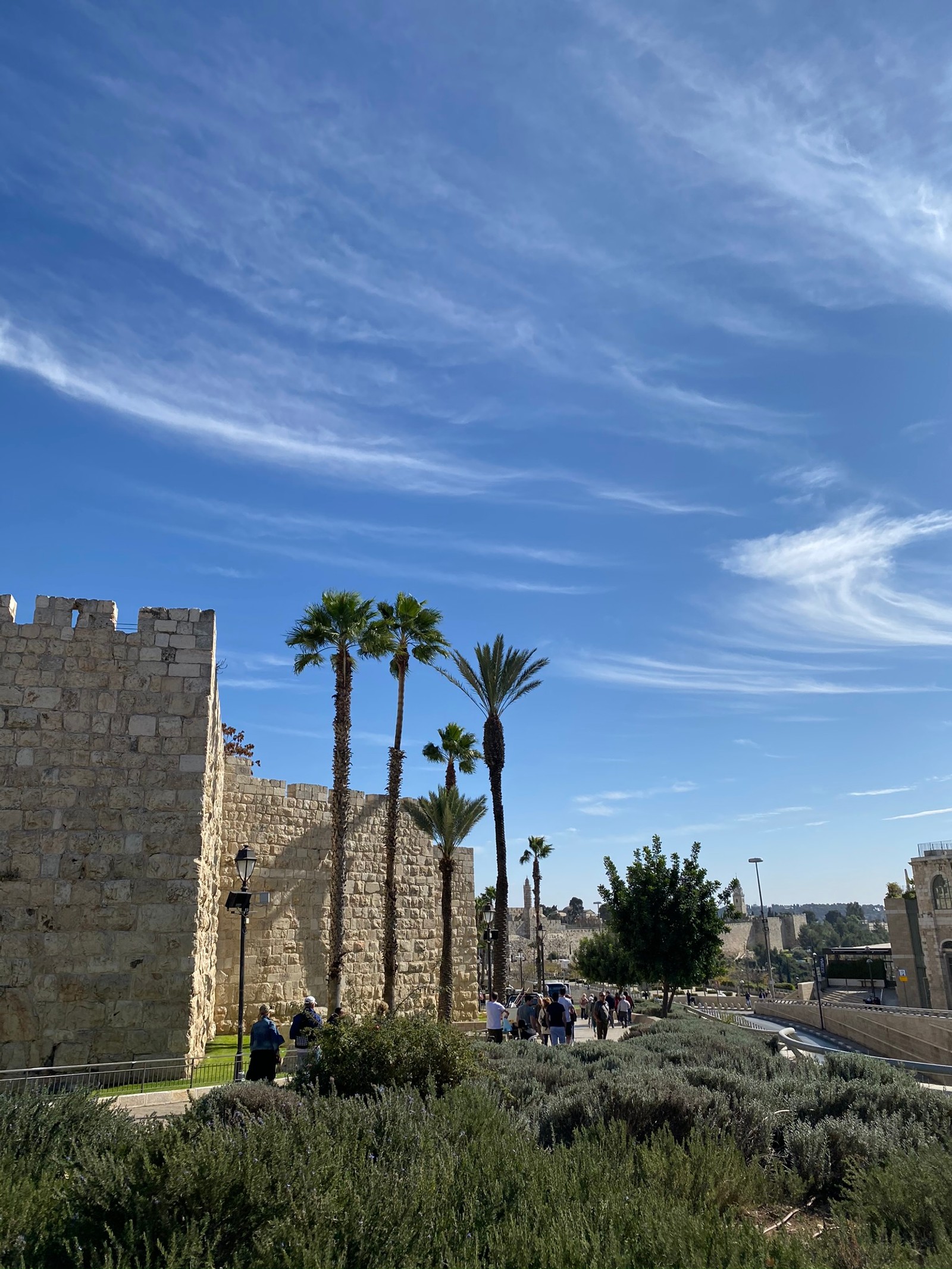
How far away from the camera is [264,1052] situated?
967cm

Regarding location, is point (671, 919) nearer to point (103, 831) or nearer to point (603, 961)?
point (103, 831)

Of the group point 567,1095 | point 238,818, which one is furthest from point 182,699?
point 567,1095

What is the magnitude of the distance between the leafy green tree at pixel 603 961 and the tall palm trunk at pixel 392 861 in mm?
18989

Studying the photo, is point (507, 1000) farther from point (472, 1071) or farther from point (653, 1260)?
point (653, 1260)

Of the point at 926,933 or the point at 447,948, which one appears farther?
the point at 926,933

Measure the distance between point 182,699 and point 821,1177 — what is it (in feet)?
32.3

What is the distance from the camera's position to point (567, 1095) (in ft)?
25.8

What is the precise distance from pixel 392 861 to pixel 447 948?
3.30 meters

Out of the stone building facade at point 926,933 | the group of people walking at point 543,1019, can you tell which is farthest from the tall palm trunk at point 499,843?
the stone building facade at point 926,933

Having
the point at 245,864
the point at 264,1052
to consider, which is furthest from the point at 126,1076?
the point at 245,864

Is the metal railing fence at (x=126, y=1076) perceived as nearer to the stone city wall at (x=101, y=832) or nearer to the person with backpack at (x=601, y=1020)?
the stone city wall at (x=101, y=832)

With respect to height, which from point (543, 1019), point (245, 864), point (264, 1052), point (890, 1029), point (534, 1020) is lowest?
point (890, 1029)

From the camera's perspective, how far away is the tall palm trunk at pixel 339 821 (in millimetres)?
16688

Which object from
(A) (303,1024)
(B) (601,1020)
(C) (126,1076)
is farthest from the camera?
(B) (601,1020)
